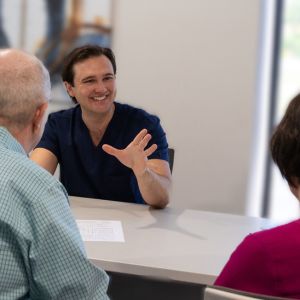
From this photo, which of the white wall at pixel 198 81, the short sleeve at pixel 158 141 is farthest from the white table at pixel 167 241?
the white wall at pixel 198 81

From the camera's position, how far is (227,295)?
100 cm

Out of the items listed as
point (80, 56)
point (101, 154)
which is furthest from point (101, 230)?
point (80, 56)

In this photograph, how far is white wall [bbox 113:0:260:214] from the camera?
3432 millimetres

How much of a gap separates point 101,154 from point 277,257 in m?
1.49

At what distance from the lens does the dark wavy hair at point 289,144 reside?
115cm

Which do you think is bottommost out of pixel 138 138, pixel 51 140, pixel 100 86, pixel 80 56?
pixel 51 140

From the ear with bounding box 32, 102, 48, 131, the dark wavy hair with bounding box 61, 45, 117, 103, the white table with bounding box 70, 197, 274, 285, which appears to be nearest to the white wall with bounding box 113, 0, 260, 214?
the dark wavy hair with bounding box 61, 45, 117, 103

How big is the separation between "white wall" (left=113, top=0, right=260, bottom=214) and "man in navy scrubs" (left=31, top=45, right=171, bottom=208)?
1045 mm

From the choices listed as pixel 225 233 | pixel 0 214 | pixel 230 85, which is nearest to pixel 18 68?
pixel 0 214

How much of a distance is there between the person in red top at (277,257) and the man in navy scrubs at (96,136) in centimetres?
124

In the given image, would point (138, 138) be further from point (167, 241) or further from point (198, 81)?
point (198, 81)

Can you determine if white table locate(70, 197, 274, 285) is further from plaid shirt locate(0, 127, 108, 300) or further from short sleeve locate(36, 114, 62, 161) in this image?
plaid shirt locate(0, 127, 108, 300)

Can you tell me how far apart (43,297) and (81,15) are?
273 centimetres

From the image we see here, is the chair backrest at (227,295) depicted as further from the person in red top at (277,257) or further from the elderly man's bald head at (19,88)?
the elderly man's bald head at (19,88)
